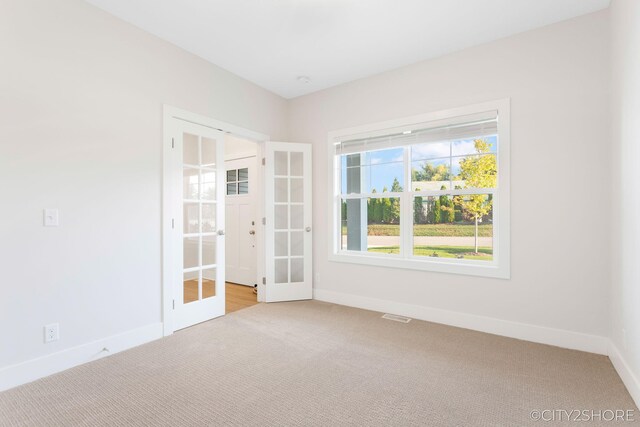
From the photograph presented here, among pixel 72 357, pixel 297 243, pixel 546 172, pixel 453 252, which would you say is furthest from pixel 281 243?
pixel 546 172

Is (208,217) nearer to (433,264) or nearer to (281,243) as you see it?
(281,243)

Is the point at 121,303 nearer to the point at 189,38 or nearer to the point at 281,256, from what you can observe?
the point at 281,256

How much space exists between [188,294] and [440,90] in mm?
3440

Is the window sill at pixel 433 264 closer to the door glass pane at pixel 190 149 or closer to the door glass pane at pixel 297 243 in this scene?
the door glass pane at pixel 297 243

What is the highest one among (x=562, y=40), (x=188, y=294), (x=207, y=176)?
(x=562, y=40)

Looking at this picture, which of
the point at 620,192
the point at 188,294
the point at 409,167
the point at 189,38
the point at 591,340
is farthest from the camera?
the point at 409,167

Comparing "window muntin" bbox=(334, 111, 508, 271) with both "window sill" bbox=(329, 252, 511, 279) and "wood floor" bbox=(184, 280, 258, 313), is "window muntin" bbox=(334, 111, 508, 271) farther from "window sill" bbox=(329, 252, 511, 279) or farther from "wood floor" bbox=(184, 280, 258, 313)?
"wood floor" bbox=(184, 280, 258, 313)

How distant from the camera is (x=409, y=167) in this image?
143 inches

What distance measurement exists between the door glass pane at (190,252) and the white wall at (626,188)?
3.56 meters

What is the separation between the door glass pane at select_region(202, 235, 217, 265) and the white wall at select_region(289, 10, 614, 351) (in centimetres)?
222

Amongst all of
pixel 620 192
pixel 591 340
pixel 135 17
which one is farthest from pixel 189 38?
pixel 591 340

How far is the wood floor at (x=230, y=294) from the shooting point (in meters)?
3.24

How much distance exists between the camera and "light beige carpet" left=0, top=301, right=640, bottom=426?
5.88ft

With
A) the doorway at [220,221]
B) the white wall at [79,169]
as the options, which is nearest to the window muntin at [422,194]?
the doorway at [220,221]
